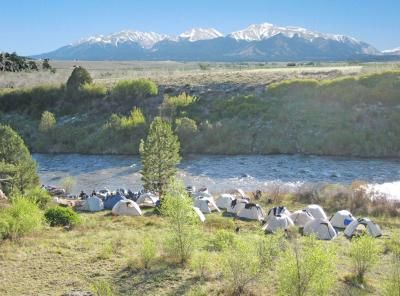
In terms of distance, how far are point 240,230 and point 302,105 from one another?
139ft

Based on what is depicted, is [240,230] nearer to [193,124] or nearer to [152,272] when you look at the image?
[152,272]

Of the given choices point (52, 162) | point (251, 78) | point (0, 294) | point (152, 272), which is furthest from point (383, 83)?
point (0, 294)

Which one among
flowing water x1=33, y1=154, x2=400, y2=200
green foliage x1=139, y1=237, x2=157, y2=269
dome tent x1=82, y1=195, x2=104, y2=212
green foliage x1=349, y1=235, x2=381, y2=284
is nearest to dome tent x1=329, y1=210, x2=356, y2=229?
green foliage x1=349, y1=235, x2=381, y2=284

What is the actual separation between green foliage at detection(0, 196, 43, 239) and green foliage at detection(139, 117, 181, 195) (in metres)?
13.6

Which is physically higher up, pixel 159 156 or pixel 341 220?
pixel 159 156

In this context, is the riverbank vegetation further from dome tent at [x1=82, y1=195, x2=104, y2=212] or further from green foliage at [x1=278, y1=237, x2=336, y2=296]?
green foliage at [x1=278, y1=237, x2=336, y2=296]

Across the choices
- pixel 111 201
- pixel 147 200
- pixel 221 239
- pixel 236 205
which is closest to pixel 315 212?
pixel 236 205

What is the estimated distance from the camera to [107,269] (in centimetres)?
1892

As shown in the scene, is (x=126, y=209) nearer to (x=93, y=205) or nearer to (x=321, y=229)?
(x=93, y=205)

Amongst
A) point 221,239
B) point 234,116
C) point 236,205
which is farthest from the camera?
point 234,116

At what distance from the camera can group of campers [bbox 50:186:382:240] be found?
1038 inches

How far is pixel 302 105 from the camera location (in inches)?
2621

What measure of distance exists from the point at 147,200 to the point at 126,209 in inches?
142

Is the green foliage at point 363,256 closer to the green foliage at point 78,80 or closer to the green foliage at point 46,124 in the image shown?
the green foliage at point 46,124
